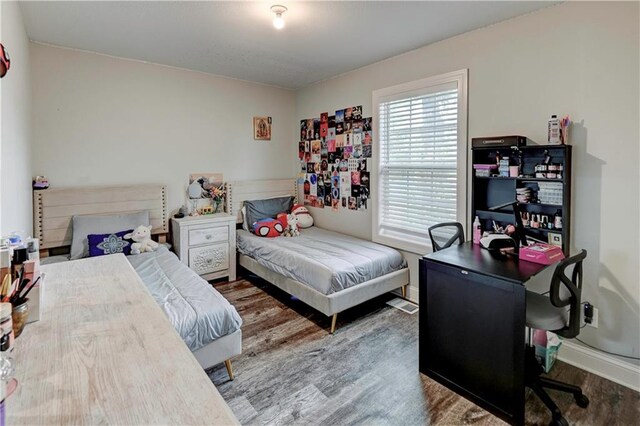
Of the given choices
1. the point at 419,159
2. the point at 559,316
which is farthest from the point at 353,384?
the point at 419,159

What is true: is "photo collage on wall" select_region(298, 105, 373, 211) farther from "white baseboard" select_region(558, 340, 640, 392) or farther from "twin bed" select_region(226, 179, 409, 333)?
"white baseboard" select_region(558, 340, 640, 392)

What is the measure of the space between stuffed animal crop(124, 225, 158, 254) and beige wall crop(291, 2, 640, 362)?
3210 millimetres

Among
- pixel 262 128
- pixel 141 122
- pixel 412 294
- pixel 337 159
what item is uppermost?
pixel 262 128

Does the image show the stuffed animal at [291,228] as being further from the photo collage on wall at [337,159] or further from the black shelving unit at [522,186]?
the black shelving unit at [522,186]

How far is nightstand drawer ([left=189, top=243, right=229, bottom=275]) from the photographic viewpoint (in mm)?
3732

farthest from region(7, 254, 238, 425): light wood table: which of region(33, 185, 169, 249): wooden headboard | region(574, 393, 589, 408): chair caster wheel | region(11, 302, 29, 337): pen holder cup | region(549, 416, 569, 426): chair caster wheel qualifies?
region(33, 185, 169, 249): wooden headboard

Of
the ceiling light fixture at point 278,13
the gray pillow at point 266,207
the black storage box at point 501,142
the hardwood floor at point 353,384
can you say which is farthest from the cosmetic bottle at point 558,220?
the gray pillow at point 266,207

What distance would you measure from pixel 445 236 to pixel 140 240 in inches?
112

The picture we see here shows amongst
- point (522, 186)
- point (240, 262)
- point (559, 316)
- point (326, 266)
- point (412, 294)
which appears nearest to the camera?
point (559, 316)

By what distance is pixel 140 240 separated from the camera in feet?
10.8

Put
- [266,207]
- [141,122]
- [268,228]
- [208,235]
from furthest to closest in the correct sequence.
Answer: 1. [266,207]
2. [268,228]
3. [208,235]
4. [141,122]

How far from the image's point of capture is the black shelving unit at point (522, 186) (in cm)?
226

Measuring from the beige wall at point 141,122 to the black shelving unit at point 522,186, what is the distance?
283cm

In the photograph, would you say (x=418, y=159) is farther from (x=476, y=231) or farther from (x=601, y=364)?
(x=601, y=364)
